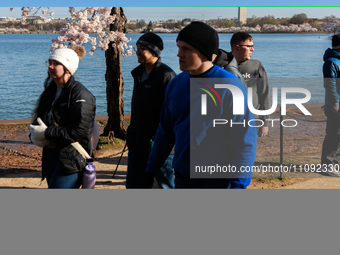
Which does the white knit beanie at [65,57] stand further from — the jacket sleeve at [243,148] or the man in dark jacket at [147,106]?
the jacket sleeve at [243,148]

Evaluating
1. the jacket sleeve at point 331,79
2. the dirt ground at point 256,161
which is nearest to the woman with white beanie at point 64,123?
the dirt ground at point 256,161

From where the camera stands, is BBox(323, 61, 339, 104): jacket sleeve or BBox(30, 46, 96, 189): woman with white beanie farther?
BBox(323, 61, 339, 104): jacket sleeve

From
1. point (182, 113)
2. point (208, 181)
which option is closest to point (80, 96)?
point (182, 113)

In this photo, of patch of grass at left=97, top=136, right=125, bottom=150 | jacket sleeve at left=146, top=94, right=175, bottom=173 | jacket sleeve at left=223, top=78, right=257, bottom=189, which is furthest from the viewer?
patch of grass at left=97, top=136, right=125, bottom=150

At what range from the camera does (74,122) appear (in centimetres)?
361

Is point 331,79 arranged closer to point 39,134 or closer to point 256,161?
point 256,161

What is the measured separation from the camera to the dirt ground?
20.6 ft

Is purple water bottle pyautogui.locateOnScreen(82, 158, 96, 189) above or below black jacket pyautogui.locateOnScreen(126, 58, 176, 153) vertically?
below

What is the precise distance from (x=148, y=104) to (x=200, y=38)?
139 cm

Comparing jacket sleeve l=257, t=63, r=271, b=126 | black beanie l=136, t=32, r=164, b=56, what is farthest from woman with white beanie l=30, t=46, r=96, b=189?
jacket sleeve l=257, t=63, r=271, b=126

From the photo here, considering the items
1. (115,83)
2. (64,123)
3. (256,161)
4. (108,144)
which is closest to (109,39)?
(115,83)

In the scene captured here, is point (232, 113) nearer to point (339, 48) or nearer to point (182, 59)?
point (182, 59)

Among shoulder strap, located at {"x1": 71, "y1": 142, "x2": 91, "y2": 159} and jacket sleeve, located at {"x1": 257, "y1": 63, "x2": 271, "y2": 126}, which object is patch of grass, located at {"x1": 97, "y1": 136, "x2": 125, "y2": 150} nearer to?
jacket sleeve, located at {"x1": 257, "y1": 63, "x2": 271, "y2": 126}

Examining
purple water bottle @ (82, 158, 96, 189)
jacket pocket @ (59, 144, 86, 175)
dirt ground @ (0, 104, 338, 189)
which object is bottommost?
dirt ground @ (0, 104, 338, 189)
